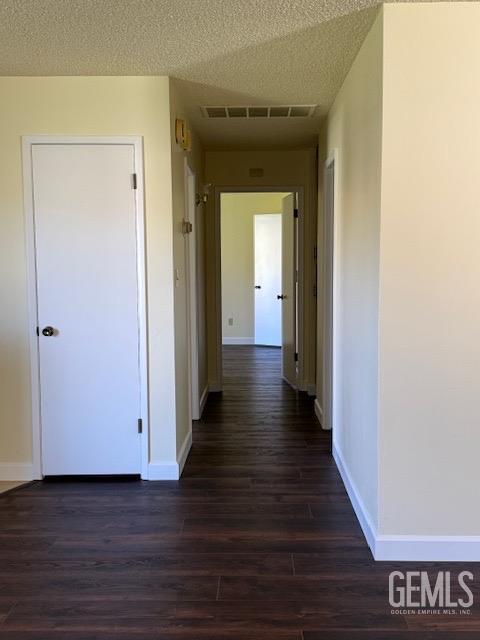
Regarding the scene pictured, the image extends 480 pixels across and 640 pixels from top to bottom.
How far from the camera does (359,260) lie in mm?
2844

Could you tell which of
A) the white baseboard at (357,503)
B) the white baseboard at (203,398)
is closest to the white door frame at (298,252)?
the white baseboard at (203,398)

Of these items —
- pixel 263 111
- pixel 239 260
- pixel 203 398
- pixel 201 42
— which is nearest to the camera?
pixel 201 42

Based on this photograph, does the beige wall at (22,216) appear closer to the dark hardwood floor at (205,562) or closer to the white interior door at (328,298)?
the dark hardwood floor at (205,562)

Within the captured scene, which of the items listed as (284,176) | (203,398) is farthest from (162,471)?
(284,176)

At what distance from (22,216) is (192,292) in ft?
5.15

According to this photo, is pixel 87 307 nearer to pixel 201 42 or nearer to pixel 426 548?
pixel 201 42

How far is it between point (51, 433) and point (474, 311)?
2548 millimetres

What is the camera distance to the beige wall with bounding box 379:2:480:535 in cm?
228

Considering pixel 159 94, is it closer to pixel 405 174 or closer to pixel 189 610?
pixel 405 174

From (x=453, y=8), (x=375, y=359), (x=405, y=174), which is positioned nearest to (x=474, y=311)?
(x=375, y=359)

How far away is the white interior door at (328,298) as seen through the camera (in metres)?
4.14

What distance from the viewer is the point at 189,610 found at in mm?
2102

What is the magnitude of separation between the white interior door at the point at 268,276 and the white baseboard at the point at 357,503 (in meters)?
5.01

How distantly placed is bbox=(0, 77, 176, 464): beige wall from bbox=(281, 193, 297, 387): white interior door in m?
2.66
